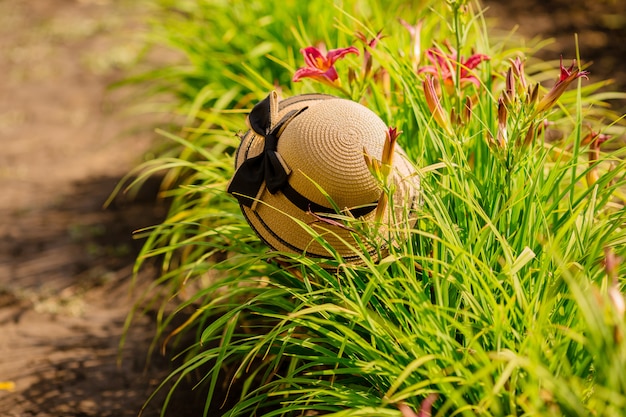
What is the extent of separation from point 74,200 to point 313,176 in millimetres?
2412

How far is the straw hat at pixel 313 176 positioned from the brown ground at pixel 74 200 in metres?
0.86

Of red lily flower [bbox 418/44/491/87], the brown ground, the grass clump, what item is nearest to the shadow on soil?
the brown ground

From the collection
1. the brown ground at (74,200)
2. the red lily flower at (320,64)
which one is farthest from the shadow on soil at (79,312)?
the red lily flower at (320,64)

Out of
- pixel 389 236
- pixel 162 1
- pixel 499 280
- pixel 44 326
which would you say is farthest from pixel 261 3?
pixel 499 280

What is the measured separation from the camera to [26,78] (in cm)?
479

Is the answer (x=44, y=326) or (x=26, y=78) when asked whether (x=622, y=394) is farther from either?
(x=26, y=78)

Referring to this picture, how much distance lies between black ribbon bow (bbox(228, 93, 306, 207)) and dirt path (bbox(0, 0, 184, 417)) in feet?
3.10

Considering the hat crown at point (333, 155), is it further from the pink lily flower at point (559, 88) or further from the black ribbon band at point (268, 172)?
the pink lily flower at point (559, 88)

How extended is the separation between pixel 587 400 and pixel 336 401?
0.53 m

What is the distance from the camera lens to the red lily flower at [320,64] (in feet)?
5.80

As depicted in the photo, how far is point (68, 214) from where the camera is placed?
11.5 ft

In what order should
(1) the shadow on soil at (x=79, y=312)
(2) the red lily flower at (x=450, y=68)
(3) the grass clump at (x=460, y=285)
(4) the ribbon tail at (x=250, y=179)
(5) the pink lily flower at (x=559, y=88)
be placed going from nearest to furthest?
(3) the grass clump at (x=460, y=285) → (5) the pink lily flower at (x=559, y=88) → (4) the ribbon tail at (x=250, y=179) → (2) the red lily flower at (x=450, y=68) → (1) the shadow on soil at (x=79, y=312)

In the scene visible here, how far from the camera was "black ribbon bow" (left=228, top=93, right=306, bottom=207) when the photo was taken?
159cm

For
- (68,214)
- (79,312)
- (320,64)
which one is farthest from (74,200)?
(320,64)
